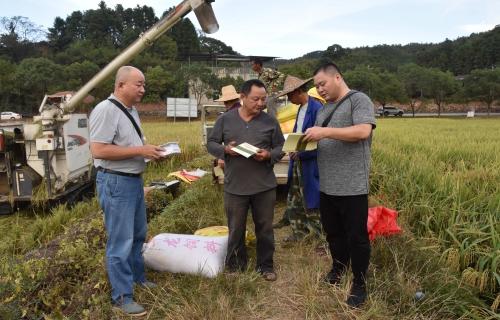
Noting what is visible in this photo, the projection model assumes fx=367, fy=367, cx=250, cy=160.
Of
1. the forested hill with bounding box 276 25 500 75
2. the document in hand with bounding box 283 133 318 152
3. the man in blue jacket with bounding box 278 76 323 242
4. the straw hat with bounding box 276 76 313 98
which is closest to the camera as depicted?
the document in hand with bounding box 283 133 318 152

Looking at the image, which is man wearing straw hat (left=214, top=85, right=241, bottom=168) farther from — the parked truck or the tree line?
the tree line

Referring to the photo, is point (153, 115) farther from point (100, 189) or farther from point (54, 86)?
point (100, 189)

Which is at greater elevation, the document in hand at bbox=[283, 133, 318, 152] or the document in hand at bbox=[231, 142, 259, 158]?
the document in hand at bbox=[283, 133, 318, 152]

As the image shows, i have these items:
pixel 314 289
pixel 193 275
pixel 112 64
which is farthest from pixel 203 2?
pixel 314 289

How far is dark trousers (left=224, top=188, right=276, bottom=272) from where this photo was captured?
10.5 feet

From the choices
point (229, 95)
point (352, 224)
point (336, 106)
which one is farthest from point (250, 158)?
point (229, 95)

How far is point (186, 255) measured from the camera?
129 inches

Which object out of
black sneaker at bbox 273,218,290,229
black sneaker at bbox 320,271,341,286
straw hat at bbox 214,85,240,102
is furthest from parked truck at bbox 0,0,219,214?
black sneaker at bbox 320,271,341,286

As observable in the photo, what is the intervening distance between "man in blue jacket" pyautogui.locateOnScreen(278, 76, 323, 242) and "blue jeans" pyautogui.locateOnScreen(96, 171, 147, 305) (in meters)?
1.79

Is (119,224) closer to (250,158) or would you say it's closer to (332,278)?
(250,158)

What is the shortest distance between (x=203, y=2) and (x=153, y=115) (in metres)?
37.7

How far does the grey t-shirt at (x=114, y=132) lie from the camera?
2531 millimetres

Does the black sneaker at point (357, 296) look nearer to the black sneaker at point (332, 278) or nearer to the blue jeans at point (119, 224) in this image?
the black sneaker at point (332, 278)

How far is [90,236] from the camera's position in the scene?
12.8 ft
